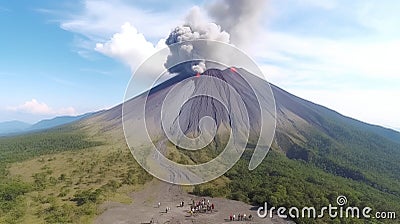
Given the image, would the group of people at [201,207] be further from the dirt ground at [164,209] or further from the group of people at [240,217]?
the group of people at [240,217]

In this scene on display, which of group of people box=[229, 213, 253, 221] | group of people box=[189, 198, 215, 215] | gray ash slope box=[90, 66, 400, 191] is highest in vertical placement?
gray ash slope box=[90, 66, 400, 191]

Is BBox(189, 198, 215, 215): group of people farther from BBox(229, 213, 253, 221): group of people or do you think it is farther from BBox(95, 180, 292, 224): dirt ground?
BBox(229, 213, 253, 221): group of people

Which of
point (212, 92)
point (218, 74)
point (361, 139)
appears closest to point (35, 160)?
point (212, 92)

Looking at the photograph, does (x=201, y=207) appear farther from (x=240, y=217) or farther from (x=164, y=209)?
(x=240, y=217)

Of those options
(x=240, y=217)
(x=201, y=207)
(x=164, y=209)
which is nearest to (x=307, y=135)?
(x=201, y=207)

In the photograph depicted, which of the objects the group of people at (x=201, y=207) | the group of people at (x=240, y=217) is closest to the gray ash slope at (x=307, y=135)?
the group of people at (x=201, y=207)

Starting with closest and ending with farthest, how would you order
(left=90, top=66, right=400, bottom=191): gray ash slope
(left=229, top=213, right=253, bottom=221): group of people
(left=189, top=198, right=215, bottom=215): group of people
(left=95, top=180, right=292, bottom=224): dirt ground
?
(left=95, top=180, right=292, bottom=224): dirt ground
(left=229, top=213, right=253, bottom=221): group of people
(left=189, top=198, right=215, bottom=215): group of people
(left=90, top=66, right=400, bottom=191): gray ash slope

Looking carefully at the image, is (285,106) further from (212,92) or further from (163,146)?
(163,146)

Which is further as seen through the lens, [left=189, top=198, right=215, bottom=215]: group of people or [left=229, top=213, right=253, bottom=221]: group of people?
[left=189, top=198, right=215, bottom=215]: group of people

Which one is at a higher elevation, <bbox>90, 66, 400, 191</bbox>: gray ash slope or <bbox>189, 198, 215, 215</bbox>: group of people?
<bbox>90, 66, 400, 191</bbox>: gray ash slope

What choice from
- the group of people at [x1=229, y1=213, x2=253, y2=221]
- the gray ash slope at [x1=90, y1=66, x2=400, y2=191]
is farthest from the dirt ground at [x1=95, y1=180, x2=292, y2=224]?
the gray ash slope at [x1=90, y1=66, x2=400, y2=191]
